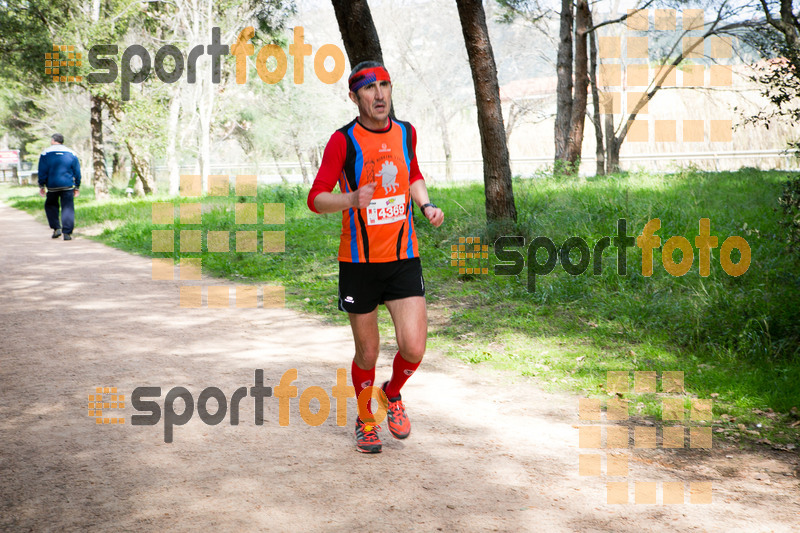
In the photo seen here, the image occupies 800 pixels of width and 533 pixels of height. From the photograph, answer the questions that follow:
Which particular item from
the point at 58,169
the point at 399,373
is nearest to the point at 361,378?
the point at 399,373

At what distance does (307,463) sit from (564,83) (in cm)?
1688

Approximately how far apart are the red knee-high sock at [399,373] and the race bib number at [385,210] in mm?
945

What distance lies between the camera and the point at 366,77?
12.8 feet

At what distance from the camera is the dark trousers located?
1498cm

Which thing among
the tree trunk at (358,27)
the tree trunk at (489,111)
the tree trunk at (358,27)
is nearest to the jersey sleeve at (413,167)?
the tree trunk at (489,111)

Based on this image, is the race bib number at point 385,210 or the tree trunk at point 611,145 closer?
the race bib number at point 385,210

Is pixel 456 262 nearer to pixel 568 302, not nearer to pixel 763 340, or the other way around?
pixel 568 302

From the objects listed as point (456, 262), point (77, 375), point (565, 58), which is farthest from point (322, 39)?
point (77, 375)

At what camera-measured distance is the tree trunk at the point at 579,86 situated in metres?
17.9

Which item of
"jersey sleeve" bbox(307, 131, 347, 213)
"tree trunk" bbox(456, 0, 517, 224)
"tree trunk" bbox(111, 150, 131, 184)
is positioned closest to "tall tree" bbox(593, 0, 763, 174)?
"tree trunk" bbox(456, 0, 517, 224)

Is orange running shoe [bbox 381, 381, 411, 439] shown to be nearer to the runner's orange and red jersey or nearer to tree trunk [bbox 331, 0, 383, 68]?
the runner's orange and red jersey

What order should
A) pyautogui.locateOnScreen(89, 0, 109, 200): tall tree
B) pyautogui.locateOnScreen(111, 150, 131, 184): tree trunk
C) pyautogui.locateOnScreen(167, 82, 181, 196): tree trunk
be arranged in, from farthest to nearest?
pyautogui.locateOnScreen(111, 150, 131, 184): tree trunk < pyautogui.locateOnScreen(167, 82, 181, 196): tree trunk < pyautogui.locateOnScreen(89, 0, 109, 200): tall tree

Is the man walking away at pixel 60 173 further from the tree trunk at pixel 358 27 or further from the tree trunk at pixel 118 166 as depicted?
the tree trunk at pixel 118 166

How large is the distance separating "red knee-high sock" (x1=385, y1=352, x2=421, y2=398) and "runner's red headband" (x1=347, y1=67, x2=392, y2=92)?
1698mm
